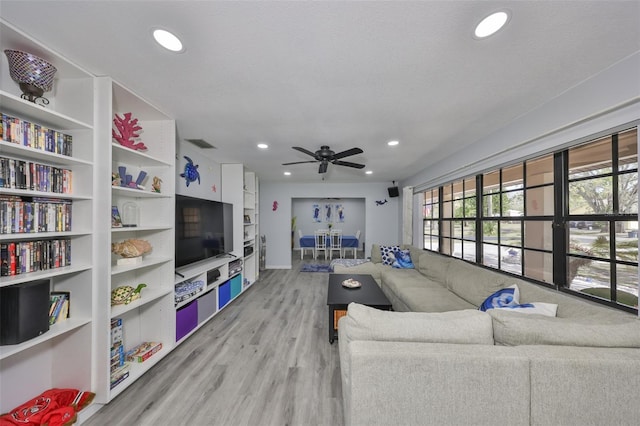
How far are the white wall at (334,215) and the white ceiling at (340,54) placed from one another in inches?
273

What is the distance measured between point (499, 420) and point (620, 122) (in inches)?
75.6

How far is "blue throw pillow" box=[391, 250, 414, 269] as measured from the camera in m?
4.11

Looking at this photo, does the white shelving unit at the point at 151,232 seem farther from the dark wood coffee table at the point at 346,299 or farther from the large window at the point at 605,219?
the large window at the point at 605,219

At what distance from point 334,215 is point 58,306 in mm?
8156

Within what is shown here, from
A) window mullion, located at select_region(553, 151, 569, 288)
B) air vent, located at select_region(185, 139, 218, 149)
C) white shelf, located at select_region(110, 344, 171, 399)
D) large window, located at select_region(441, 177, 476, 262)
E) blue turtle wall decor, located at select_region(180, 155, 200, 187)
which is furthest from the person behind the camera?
large window, located at select_region(441, 177, 476, 262)

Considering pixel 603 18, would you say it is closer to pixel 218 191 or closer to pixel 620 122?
pixel 620 122

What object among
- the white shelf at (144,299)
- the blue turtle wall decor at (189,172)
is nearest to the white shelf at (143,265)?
the white shelf at (144,299)

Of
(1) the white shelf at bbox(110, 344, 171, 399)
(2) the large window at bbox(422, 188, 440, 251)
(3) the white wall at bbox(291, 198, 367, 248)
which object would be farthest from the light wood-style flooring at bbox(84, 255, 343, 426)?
(3) the white wall at bbox(291, 198, 367, 248)

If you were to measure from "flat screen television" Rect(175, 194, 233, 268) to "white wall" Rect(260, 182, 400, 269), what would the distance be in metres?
2.28

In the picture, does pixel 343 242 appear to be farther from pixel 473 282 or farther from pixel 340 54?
pixel 340 54

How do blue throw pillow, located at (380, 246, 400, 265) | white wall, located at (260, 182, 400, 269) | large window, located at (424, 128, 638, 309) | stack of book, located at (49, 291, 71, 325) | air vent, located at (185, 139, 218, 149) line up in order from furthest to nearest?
1. white wall, located at (260, 182, 400, 269)
2. blue throw pillow, located at (380, 246, 400, 265)
3. air vent, located at (185, 139, 218, 149)
4. large window, located at (424, 128, 638, 309)
5. stack of book, located at (49, 291, 71, 325)

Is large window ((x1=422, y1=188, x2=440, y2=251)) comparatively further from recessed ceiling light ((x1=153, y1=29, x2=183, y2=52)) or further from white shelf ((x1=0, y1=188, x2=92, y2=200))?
white shelf ((x1=0, y1=188, x2=92, y2=200))

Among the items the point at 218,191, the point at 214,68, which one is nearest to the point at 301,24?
the point at 214,68

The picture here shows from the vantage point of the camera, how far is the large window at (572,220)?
5.31ft
